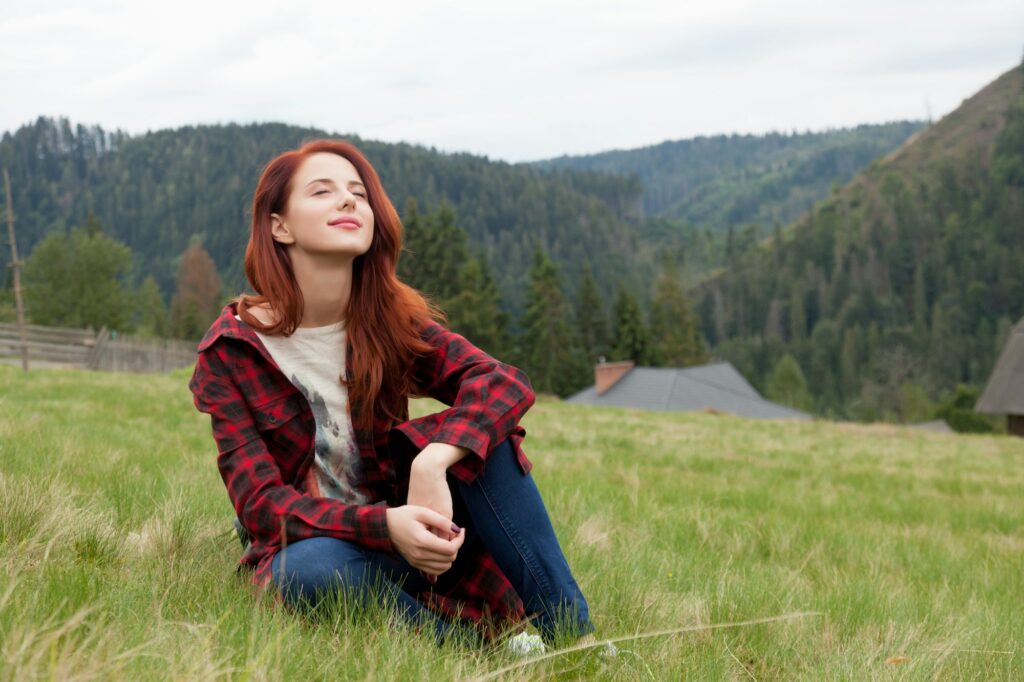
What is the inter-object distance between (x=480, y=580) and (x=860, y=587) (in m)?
1.66

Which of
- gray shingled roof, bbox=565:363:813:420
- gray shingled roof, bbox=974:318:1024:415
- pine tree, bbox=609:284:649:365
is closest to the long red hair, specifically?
gray shingled roof, bbox=565:363:813:420

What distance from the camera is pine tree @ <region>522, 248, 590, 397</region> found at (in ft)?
220

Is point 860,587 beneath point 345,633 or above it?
beneath

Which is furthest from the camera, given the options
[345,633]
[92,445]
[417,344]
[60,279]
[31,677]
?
[60,279]

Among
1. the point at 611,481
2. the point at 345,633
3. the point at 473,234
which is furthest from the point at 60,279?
the point at 473,234

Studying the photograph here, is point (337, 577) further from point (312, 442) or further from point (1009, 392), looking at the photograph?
point (1009, 392)

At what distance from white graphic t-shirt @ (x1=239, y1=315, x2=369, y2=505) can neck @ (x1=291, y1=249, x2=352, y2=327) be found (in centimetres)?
7

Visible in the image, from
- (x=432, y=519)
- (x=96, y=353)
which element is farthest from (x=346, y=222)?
(x=96, y=353)

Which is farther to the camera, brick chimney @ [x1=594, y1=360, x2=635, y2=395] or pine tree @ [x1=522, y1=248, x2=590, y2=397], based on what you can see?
pine tree @ [x1=522, y1=248, x2=590, y2=397]

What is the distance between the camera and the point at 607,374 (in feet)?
190

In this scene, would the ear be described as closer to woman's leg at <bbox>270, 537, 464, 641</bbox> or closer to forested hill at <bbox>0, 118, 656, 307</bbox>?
woman's leg at <bbox>270, 537, 464, 641</bbox>

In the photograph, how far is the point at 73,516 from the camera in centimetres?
250

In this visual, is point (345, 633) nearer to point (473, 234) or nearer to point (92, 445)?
point (92, 445)

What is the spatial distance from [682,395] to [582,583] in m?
53.8
